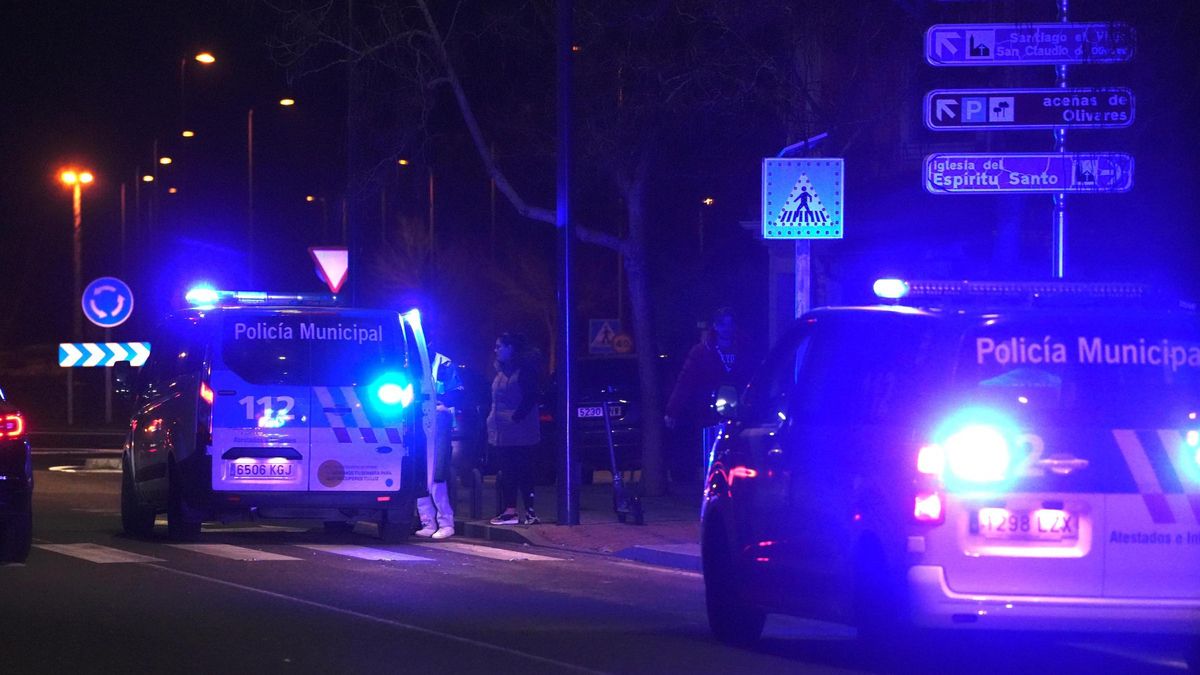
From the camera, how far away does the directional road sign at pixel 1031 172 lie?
13.6 metres

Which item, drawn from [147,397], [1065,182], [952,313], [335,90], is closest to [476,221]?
[335,90]

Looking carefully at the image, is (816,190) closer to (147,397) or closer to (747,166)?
(147,397)

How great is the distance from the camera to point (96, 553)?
49.7ft

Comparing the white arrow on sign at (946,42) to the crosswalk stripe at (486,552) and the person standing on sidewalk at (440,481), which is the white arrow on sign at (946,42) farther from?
the person standing on sidewalk at (440,481)

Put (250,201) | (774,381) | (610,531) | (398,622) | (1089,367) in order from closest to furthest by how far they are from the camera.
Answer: (1089,367) → (774,381) → (398,622) → (610,531) → (250,201)

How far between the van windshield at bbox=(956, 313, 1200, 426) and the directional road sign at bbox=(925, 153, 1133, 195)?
5.32 meters

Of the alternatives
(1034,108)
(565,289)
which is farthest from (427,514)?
(1034,108)

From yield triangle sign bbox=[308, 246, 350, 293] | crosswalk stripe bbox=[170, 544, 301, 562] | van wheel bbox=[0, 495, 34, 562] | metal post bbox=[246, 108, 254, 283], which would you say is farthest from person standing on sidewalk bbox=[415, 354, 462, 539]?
metal post bbox=[246, 108, 254, 283]

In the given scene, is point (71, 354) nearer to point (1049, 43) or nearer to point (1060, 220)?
point (1060, 220)

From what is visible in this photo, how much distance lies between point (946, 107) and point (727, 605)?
213 inches

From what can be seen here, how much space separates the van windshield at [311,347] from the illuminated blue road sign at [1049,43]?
5826mm

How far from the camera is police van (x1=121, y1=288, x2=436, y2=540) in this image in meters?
16.0

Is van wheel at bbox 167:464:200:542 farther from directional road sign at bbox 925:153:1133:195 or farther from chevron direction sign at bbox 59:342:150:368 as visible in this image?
chevron direction sign at bbox 59:342:150:368

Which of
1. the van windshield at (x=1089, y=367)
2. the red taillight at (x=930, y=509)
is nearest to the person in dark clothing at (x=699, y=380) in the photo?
the van windshield at (x=1089, y=367)
